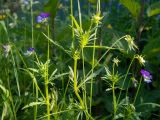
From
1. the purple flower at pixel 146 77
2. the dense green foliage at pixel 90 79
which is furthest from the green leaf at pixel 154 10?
the purple flower at pixel 146 77

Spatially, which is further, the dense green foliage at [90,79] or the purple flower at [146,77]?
the dense green foliage at [90,79]

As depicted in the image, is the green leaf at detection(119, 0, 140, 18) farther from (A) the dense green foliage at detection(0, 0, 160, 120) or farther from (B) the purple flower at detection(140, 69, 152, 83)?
(B) the purple flower at detection(140, 69, 152, 83)

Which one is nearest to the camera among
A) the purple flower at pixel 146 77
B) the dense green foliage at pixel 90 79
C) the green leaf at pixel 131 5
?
the purple flower at pixel 146 77

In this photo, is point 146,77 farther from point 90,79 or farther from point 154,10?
point 154,10

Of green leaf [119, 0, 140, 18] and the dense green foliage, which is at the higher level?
green leaf [119, 0, 140, 18]

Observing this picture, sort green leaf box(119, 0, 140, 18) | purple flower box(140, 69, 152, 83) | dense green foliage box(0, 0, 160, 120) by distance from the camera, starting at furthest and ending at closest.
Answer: green leaf box(119, 0, 140, 18) < dense green foliage box(0, 0, 160, 120) < purple flower box(140, 69, 152, 83)

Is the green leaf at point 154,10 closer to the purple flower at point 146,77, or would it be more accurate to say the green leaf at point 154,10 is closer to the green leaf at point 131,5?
the green leaf at point 131,5

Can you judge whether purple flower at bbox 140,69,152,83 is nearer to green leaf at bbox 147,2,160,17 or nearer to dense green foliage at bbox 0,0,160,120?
dense green foliage at bbox 0,0,160,120

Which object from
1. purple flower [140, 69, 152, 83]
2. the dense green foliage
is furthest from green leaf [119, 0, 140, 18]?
purple flower [140, 69, 152, 83]

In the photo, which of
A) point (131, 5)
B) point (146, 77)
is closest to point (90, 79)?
point (146, 77)

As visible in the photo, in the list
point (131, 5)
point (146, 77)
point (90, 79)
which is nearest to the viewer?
point (146, 77)

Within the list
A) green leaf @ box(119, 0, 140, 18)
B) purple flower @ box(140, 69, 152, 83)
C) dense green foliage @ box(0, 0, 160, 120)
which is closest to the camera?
purple flower @ box(140, 69, 152, 83)

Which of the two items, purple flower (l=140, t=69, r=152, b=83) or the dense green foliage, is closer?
purple flower (l=140, t=69, r=152, b=83)

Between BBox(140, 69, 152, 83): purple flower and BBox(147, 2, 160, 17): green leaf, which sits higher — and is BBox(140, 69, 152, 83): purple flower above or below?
below
